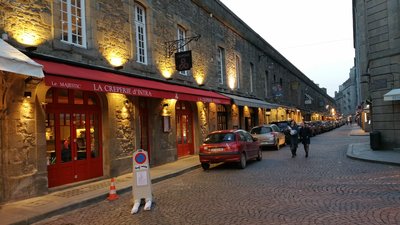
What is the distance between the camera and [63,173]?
10.3 meters

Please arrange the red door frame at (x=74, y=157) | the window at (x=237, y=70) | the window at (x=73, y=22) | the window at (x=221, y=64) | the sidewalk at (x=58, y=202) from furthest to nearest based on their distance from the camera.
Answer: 1. the window at (x=237, y=70)
2. the window at (x=221, y=64)
3. the window at (x=73, y=22)
4. the red door frame at (x=74, y=157)
5. the sidewalk at (x=58, y=202)

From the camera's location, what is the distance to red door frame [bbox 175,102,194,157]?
17672 mm

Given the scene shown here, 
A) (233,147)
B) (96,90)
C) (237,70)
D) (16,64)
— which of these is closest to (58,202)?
(96,90)

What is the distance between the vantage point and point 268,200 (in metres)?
7.76

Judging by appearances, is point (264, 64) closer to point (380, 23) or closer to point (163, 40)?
point (380, 23)

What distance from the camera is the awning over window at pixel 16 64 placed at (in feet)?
23.1

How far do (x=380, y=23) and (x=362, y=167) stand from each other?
8.35 metres

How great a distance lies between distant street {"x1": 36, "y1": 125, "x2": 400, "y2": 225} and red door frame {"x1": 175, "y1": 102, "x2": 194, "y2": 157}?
5780 mm

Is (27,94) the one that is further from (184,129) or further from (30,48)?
(184,129)

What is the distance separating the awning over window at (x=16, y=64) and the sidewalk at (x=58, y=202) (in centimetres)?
284

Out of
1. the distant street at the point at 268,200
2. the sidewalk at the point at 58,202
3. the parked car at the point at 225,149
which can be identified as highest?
the parked car at the point at 225,149

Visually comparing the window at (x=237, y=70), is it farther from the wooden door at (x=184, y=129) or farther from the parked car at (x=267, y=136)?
the wooden door at (x=184, y=129)

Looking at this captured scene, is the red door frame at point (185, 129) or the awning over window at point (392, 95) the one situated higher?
the awning over window at point (392, 95)

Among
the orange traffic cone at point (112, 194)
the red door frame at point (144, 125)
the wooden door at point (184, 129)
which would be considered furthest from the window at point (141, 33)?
the orange traffic cone at point (112, 194)
